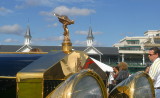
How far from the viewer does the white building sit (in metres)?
81.2

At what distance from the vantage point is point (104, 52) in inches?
3159

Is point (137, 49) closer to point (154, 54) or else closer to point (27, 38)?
point (27, 38)

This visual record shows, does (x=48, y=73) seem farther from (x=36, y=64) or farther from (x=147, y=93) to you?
(x=147, y=93)

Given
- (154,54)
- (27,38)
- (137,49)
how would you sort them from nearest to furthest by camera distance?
1. (154,54)
2. (137,49)
3. (27,38)

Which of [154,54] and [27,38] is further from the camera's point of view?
[27,38]

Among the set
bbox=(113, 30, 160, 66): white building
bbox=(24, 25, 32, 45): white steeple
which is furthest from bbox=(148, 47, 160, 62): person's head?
bbox=(24, 25, 32, 45): white steeple

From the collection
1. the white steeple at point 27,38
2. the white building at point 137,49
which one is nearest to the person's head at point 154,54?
the white building at point 137,49

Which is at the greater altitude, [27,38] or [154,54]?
[27,38]

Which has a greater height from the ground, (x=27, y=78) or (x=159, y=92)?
(x=27, y=78)

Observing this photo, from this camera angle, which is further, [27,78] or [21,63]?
[21,63]

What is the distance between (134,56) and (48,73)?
8382cm

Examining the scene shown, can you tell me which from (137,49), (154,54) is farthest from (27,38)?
(154,54)

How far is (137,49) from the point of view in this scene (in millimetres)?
84062

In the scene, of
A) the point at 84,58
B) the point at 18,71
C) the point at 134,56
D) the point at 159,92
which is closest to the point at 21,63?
the point at 18,71
